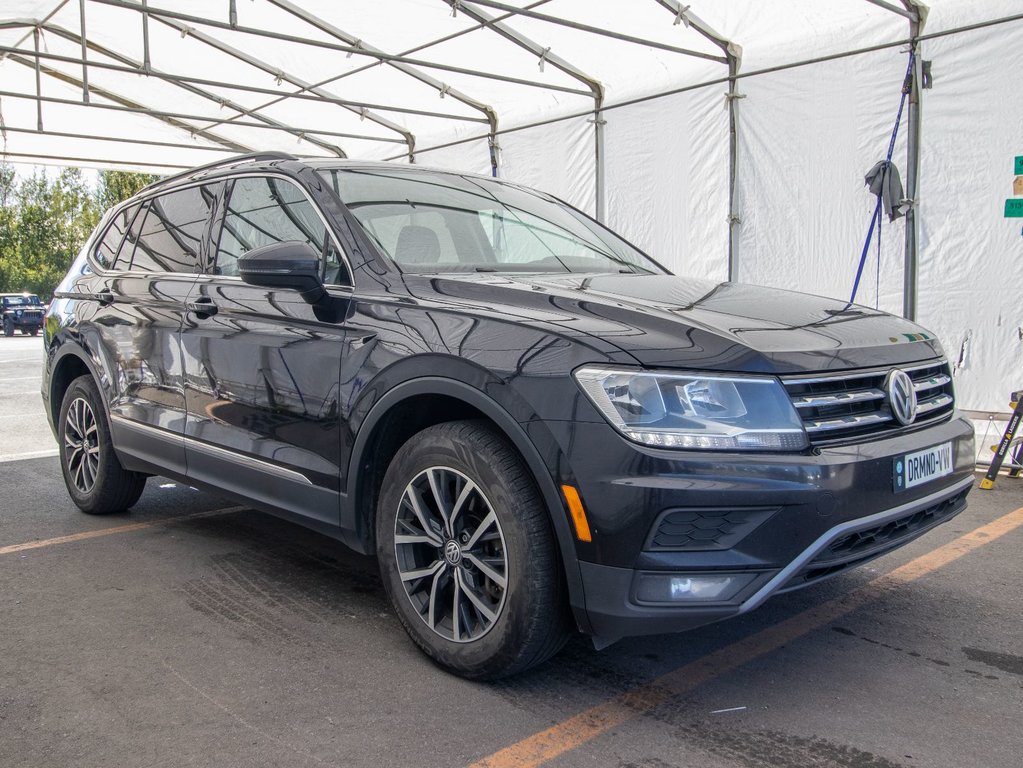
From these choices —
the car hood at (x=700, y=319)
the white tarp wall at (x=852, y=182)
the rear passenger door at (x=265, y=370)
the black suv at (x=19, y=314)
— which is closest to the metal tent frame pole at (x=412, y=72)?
the white tarp wall at (x=852, y=182)

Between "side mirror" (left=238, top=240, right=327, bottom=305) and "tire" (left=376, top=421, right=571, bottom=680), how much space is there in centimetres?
71

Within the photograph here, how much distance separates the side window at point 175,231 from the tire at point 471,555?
1.81 meters

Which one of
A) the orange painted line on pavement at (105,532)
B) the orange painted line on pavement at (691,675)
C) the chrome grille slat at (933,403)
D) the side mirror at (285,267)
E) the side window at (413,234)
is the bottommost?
the orange painted line on pavement at (691,675)

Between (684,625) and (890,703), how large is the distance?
2.55 ft

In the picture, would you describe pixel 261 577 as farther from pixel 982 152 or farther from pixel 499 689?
pixel 982 152

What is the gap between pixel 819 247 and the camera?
8516 mm

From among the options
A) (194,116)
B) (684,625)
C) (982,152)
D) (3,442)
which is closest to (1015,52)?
(982,152)

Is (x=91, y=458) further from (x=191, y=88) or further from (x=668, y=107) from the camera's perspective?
(x=191, y=88)

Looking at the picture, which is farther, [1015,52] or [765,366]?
[1015,52]

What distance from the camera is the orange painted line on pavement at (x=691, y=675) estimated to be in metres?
2.43

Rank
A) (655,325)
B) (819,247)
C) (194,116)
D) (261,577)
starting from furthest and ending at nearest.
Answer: (194,116) → (819,247) → (261,577) → (655,325)

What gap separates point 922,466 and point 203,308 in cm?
281

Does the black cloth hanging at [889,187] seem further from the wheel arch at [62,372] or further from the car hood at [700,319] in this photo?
the wheel arch at [62,372]

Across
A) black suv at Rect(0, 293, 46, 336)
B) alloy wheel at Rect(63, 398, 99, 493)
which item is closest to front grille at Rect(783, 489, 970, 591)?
alloy wheel at Rect(63, 398, 99, 493)
